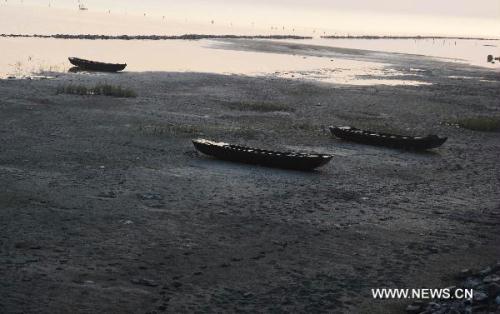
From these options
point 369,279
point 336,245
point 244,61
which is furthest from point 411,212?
point 244,61

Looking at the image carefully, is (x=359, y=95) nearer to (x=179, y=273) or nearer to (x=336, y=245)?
(x=336, y=245)

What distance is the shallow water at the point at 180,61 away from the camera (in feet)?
169

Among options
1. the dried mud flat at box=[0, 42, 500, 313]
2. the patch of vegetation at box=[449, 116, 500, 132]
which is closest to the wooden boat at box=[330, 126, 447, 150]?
the dried mud flat at box=[0, 42, 500, 313]

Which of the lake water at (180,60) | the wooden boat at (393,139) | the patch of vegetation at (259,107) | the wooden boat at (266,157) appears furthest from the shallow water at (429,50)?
the wooden boat at (266,157)

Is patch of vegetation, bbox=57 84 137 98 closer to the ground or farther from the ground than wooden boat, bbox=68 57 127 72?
closer to the ground

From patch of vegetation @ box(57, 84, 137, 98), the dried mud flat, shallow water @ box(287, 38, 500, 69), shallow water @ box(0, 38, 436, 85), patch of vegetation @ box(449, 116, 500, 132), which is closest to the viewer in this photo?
the dried mud flat

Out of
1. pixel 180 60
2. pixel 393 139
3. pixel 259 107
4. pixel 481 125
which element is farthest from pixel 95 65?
pixel 393 139

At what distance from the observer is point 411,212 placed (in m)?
17.3

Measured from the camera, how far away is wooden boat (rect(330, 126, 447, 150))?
2498 cm

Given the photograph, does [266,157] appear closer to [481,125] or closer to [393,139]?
[393,139]

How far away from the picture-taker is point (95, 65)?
47.5m

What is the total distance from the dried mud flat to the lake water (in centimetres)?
1934

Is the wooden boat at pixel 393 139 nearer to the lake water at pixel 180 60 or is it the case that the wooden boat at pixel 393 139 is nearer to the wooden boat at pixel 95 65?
the lake water at pixel 180 60

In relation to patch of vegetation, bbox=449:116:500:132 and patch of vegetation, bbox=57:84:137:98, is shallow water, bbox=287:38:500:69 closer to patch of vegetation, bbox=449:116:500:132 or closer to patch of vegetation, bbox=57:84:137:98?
patch of vegetation, bbox=449:116:500:132
